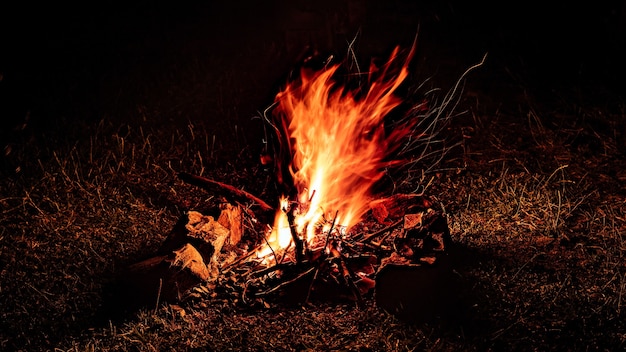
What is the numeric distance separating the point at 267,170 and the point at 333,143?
494 mm

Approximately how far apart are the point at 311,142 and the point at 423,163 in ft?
3.36

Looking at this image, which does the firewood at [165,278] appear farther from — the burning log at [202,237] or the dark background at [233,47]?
the dark background at [233,47]

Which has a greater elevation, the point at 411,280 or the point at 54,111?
the point at 54,111

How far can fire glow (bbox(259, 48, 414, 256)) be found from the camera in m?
3.81

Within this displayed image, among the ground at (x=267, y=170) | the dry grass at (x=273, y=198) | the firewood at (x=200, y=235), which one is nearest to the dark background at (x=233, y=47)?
the ground at (x=267, y=170)

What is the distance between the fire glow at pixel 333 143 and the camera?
3.81 meters

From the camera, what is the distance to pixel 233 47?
21.0 ft

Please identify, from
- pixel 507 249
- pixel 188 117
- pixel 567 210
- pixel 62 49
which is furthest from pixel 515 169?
pixel 62 49

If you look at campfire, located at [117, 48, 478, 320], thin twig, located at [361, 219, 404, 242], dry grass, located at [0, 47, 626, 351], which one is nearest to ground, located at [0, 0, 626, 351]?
dry grass, located at [0, 47, 626, 351]

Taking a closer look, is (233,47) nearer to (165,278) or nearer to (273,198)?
(273,198)

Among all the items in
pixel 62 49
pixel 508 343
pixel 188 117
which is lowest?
pixel 508 343

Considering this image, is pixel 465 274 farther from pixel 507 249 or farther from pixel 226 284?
pixel 226 284

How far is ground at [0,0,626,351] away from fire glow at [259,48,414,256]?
254 mm

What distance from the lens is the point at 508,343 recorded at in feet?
10.2
